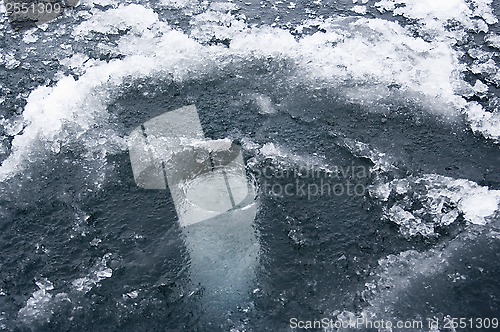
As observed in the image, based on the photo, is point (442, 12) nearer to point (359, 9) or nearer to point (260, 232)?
point (359, 9)

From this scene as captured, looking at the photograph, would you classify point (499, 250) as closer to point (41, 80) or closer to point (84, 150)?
point (84, 150)

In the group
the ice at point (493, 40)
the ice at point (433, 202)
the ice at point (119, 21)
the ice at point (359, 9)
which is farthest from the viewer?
the ice at point (359, 9)

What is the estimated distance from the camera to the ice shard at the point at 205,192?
249 inches

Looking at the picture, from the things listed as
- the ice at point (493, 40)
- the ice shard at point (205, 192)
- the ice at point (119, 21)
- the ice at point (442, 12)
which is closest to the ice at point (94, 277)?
the ice shard at point (205, 192)

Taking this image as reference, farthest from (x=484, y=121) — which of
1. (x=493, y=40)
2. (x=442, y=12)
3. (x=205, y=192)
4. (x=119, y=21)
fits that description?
(x=119, y=21)

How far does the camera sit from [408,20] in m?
10.1

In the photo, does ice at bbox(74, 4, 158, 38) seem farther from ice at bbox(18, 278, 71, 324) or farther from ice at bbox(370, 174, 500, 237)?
ice at bbox(370, 174, 500, 237)

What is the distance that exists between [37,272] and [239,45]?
498 cm

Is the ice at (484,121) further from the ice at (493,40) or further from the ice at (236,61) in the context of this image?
the ice at (493,40)

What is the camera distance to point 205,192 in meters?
6.93

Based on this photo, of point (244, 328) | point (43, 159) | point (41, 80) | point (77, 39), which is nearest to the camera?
point (244, 328)

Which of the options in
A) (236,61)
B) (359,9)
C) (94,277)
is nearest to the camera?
(94,277)

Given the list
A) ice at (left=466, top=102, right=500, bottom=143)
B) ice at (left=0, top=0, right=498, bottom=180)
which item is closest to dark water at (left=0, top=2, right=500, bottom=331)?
ice at (left=466, top=102, right=500, bottom=143)

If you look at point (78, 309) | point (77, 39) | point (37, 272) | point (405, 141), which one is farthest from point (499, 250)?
point (77, 39)
